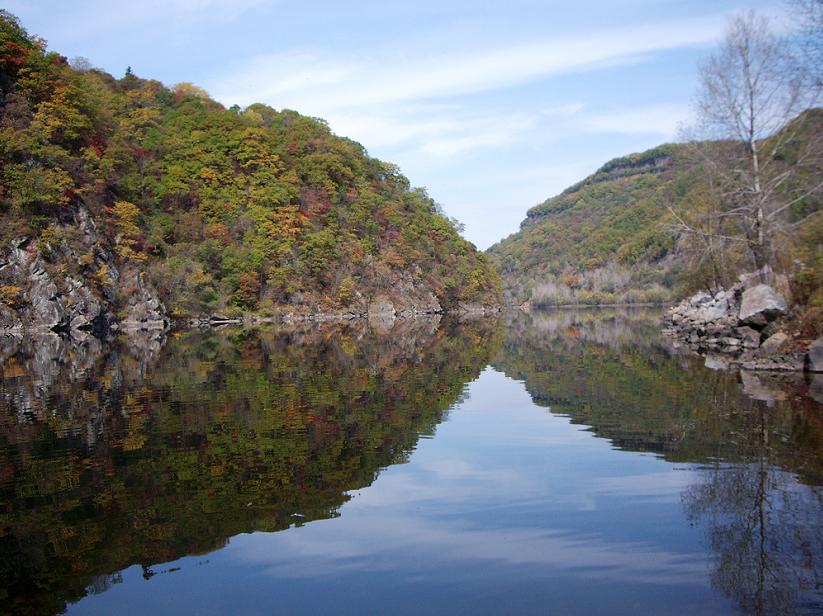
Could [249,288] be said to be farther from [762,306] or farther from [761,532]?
[761,532]

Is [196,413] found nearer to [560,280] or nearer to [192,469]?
[192,469]

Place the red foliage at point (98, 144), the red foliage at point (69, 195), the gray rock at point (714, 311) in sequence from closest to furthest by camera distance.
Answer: the gray rock at point (714, 311), the red foliage at point (69, 195), the red foliage at point (98, 144)

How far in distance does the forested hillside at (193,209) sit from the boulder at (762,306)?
1805 inches

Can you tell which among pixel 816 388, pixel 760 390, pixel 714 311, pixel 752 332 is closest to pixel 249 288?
pixel 714 311

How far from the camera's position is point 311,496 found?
26.0 feet

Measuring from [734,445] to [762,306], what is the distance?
12436mm

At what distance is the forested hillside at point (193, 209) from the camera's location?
51188 mm

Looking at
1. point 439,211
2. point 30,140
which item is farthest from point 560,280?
point 30,140

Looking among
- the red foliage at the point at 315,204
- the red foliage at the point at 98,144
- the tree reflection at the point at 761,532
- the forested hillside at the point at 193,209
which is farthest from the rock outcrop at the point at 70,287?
the tree reflection at the point at 761,532

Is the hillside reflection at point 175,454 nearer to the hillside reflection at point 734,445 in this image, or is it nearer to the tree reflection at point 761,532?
the hillside reflection at point 734,445

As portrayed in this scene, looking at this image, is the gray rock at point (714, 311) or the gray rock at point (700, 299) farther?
the gray rock at point (700, 299)

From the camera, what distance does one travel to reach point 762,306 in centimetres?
2022

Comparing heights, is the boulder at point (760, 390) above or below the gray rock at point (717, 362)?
below

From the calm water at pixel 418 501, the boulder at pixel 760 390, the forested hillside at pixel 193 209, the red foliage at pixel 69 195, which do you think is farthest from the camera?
the red foliage at pixel 69 195
